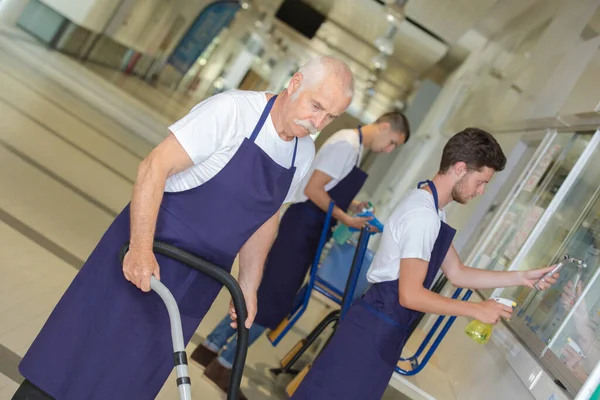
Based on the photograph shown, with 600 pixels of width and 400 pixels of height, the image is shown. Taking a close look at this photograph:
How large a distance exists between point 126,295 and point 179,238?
223 millimetres

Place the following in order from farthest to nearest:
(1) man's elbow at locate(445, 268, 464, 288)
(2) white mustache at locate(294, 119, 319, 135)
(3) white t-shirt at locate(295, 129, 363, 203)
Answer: (3) white t-shirt at locate(295, 129, 363, 203) → (1) man's elbow at locate(445, 268, 464, 288) → (2) white mustache at locate(294, 119, 319, 135)

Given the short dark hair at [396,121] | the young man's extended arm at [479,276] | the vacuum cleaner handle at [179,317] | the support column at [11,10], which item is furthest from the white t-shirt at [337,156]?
the support column at [11,10]

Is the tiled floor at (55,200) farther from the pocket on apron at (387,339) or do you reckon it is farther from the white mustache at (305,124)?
the white mustache at (305,124)

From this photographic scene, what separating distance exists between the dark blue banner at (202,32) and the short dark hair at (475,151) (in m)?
19.5

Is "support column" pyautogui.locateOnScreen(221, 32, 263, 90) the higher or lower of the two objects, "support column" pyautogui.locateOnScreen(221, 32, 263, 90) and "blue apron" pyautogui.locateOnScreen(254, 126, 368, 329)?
the higher

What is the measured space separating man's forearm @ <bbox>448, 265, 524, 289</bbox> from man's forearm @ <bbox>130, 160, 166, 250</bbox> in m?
1.46

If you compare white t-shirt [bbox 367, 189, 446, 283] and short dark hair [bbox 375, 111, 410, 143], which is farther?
short dark hair [bbox 375, 111, 410, 143]

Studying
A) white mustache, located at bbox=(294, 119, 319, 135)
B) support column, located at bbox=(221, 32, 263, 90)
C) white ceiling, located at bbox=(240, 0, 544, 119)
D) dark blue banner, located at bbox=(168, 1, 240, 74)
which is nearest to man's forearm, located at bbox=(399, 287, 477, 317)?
white mustache, located at bbox=(294, 119, 319, 135)

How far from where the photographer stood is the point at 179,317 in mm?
1661

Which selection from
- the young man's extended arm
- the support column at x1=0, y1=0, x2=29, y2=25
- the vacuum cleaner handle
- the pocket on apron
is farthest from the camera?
the support column at x1=0, y1=0, x2=29, y2=25

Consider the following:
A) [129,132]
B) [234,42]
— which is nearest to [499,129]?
[129,132]

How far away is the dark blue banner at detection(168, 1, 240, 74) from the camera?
69.5 ft

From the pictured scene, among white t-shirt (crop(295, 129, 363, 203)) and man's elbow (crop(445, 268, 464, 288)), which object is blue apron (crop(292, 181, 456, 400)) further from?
white t-shirt (crop(295, 129, 363, 203))

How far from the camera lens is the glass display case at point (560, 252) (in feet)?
8.94
